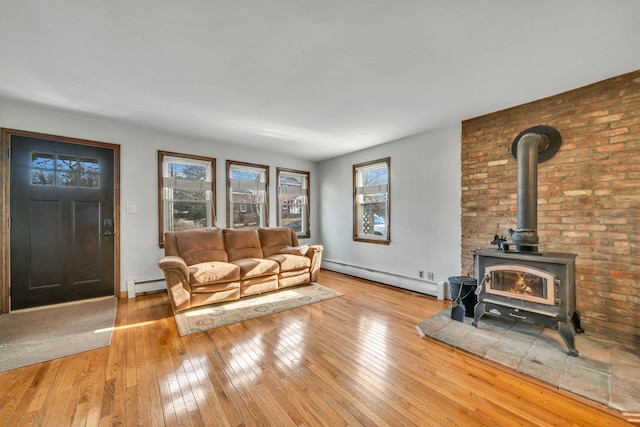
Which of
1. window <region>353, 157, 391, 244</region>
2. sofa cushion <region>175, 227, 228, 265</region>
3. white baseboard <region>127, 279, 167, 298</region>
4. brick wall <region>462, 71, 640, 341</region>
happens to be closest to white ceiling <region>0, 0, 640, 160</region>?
brick wall <region>462, 71, 640, 341</region>

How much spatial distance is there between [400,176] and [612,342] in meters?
3.03

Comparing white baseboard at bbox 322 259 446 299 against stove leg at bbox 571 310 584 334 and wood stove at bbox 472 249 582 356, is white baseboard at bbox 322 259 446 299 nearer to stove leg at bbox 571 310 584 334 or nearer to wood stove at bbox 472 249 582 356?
wood stove at bbox 472 249 582 356

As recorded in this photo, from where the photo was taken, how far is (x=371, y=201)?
16.3 feet

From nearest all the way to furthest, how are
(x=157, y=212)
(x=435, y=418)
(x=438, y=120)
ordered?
(x=435, y=418)
(x=438, y=120)
(x=157, y=212)

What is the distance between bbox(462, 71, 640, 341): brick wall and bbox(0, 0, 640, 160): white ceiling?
9.4 inches

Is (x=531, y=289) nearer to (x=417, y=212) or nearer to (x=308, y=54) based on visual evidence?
(x=417, y=212)

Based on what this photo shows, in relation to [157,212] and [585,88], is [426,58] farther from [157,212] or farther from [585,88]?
[157,212]

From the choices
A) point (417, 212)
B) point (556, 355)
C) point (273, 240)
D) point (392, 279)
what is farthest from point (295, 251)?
point (556, 355)

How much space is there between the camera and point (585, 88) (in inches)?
104

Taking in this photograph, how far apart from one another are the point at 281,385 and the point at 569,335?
2443 millimetres

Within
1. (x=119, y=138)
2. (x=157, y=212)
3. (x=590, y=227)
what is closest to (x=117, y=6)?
(x=119, y=138)

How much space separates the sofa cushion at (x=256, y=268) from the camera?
11.9ft

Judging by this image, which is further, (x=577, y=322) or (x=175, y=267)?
(x=175, y=267)

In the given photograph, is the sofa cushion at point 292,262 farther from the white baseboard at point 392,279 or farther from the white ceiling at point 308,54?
the white ceiling at point 308,54
